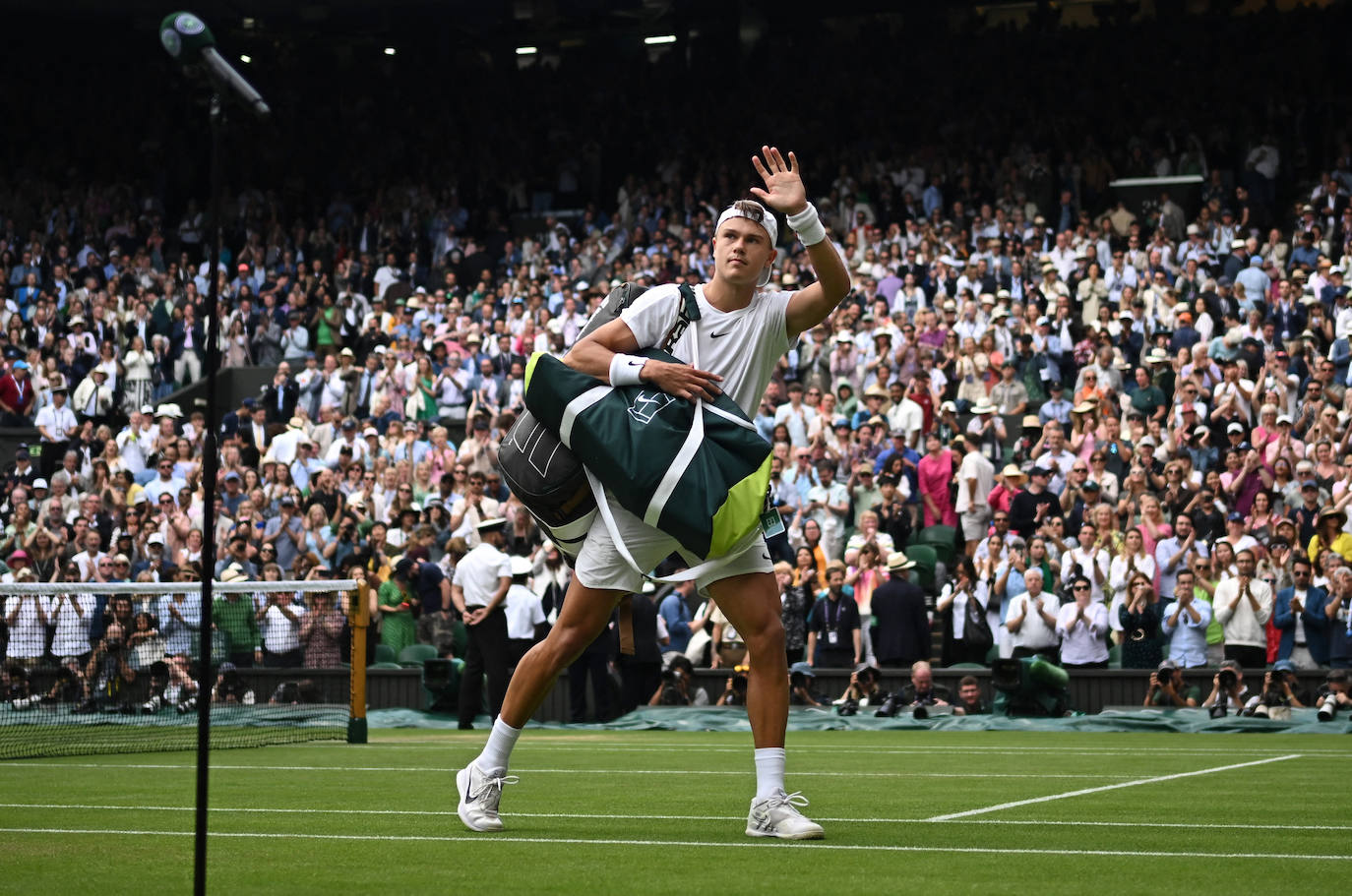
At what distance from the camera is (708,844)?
21.3ft

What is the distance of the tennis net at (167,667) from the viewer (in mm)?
14992

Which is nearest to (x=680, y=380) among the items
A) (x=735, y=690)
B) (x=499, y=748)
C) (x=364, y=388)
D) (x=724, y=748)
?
(x=499, y=748)

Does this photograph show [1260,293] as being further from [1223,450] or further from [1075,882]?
[1075,882]

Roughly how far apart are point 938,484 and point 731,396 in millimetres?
14415

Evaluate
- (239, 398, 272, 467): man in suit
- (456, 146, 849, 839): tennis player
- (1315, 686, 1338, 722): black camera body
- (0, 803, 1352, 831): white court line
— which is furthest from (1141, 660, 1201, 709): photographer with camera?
(239, 398, 272, 467): man in suit

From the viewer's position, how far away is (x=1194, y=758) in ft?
39.1

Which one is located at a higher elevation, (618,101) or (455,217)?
(618,101)

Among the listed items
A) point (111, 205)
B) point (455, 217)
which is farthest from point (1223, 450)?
point (111, 205)

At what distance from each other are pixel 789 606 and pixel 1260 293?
25.5ft

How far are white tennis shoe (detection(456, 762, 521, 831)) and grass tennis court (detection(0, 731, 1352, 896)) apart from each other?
0.10m

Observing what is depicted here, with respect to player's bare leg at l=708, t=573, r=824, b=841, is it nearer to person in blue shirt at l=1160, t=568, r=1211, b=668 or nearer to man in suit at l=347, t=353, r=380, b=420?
person in blue shirt at l=1160, t=568, r=1211, b=668

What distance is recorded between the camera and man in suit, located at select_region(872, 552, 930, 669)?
19031 millimetres

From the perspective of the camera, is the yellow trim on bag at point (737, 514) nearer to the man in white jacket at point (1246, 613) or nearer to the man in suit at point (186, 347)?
the man in white jacket at point (1246, 613)

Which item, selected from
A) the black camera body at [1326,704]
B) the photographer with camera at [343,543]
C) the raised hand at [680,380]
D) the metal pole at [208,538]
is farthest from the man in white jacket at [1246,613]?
the metal pole at [208,538]
